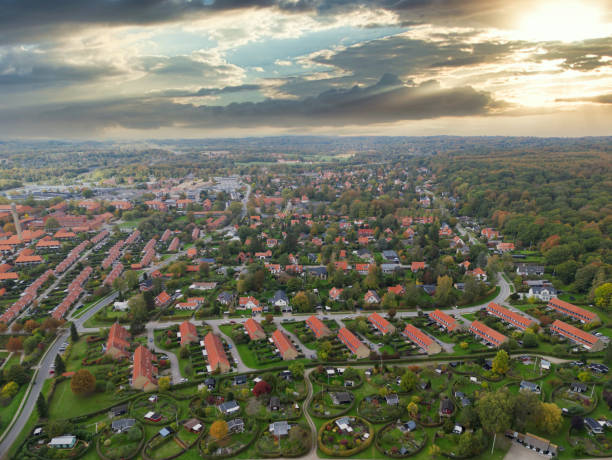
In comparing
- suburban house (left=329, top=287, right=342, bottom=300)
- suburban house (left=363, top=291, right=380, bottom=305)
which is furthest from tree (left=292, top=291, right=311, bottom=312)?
suburban house (left=363, top=291, right=380, bottom=305)

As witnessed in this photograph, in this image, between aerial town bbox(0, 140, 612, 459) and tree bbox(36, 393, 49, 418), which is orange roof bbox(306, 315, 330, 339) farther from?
tree bbox(36, 393, 49, 418)

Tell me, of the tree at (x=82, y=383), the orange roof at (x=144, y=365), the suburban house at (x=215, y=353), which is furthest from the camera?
the suburban house at (x=215, y=353)

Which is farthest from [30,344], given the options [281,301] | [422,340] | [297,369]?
[422,340]

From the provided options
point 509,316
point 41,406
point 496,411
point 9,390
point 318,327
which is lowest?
point 509,316

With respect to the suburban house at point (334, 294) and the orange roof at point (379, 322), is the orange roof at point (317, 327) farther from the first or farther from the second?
the suburban house at point (334, 294)

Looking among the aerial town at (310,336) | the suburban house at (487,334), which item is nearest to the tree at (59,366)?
the aerial town at (310,336)

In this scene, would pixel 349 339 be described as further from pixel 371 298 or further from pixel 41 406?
pixel 41 406
